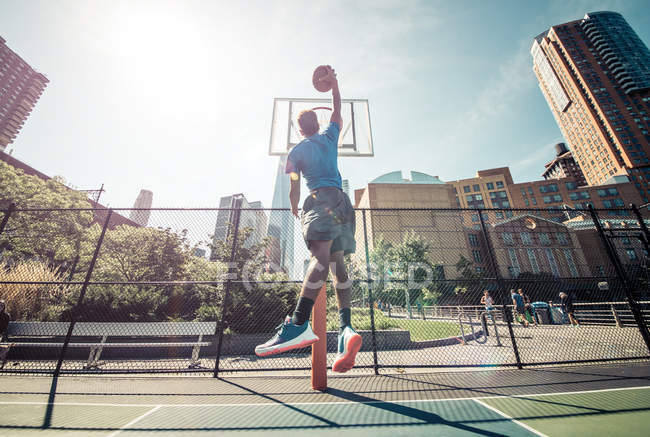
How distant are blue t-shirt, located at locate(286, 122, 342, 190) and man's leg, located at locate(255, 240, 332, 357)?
0.55 m

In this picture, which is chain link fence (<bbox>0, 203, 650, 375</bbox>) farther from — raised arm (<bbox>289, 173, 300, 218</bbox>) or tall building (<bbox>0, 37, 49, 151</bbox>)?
tall building (<bbox>0, 37, 49, 151</bbox>)

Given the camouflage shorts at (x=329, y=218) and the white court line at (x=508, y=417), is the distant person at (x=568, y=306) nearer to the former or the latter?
the white court line at (x=508, y=417)

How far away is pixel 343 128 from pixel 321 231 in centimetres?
446

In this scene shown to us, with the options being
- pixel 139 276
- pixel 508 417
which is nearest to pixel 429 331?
pixel 508 417

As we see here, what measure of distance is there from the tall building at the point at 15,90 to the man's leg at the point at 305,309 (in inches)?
4067

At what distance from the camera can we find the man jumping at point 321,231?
1.72 metres

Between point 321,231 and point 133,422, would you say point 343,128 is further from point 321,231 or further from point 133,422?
point 133,422

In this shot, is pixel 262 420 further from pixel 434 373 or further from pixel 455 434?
pixel 434 373

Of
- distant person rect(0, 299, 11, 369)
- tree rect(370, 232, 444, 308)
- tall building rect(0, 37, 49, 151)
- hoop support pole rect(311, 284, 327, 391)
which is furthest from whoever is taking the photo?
tall building rect(0, 37, 49, 151)

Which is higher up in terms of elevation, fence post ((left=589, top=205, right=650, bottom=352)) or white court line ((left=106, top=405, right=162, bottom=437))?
fence post ((left=589, top=205, right=650, bottom=352))

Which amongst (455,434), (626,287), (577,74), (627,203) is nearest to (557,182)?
(627,203)

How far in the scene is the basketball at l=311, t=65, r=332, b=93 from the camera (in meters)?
2.43

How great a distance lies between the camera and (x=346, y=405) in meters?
3.15

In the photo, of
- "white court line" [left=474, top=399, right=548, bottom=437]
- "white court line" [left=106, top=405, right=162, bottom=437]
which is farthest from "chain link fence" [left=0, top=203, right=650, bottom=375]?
"white court line" [left=474, top=399, right=548, bottom=437]
